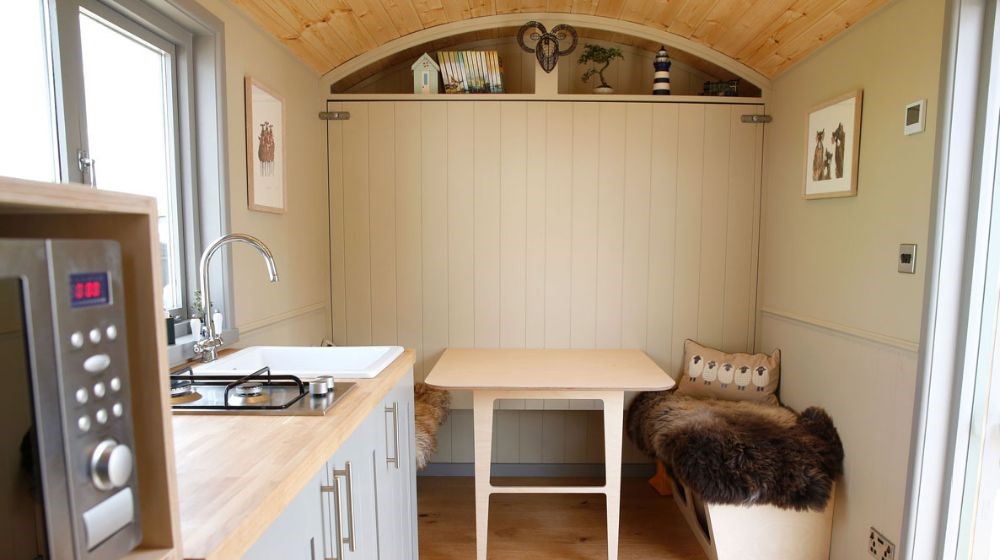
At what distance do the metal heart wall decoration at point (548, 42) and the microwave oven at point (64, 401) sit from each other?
2444 mm

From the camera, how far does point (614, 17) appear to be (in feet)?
8.57

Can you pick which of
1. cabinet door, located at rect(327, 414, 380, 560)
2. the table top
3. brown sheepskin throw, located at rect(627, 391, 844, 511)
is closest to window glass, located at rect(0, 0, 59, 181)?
cabinet door, located at rect(327, 414, 380, 560)

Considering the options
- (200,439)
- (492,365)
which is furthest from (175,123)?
(492,365)

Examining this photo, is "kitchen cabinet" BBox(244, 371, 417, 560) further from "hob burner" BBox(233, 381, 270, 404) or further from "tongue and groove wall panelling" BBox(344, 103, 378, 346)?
"tongue and groove wall panelling" BBox(344, 103, 378, 346)

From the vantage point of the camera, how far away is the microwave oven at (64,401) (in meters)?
0.40

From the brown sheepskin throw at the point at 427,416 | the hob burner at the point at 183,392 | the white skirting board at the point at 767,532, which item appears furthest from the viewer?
the brown sheepskin throw at the point at 427,416

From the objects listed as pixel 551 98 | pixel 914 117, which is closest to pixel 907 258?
pixel 914 117

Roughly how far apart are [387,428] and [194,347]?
2.13 ft

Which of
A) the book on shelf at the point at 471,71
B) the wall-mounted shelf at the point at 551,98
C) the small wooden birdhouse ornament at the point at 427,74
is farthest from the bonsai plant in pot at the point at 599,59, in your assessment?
the small wooden birdhouse ornament at the point at 427,74

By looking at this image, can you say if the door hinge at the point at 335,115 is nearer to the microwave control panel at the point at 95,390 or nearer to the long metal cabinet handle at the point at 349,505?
the long metal cabinet handle at the point at 349,505

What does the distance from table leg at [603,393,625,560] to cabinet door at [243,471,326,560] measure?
4.36 feet

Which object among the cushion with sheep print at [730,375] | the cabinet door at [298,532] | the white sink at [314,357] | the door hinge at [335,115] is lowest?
the cushion with sheep print at [730,375]

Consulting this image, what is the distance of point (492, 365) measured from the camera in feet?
7.72

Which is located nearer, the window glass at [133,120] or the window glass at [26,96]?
the window glass at [26,96]
